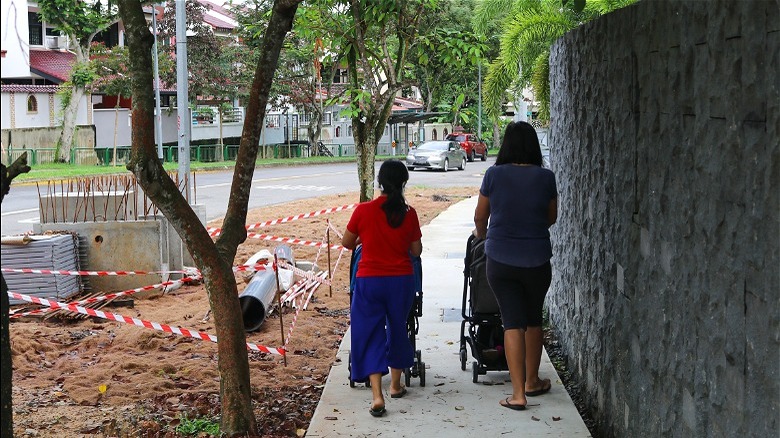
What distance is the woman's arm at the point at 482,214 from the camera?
6.62m

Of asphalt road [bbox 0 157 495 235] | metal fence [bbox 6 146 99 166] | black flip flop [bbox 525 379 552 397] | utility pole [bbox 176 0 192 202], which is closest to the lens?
black flip flop [bbox 525 379 552 397]

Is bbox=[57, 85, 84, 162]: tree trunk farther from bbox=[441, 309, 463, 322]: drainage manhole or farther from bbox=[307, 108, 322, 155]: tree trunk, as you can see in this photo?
bbox=[441, 309, 463, 322]: drainage manhole

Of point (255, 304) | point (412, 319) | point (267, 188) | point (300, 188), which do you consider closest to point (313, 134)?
point (300, 188)

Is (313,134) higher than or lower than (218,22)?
lower

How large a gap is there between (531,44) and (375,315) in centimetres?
1268

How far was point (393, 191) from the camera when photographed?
662cm

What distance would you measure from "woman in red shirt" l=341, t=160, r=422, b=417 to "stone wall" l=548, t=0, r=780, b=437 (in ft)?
4.27

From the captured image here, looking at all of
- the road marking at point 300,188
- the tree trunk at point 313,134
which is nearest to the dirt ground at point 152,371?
the road marking at point 300,188

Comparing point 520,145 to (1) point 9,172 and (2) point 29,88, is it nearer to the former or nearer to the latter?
(1) point 9,172

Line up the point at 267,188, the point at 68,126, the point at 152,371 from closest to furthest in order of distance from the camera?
the point at 152,371
the point at 267,188
the point at 68,126

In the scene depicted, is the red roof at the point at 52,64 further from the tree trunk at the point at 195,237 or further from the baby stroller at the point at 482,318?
the baby stroller at the point at 482,318

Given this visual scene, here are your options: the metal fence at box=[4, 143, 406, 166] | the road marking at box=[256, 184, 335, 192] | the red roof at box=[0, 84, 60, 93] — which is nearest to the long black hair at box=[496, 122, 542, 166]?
the road marking at box=[256, 184, 335, 192]

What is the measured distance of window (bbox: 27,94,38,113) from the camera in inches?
1842

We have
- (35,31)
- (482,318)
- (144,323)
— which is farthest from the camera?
(35,31)
